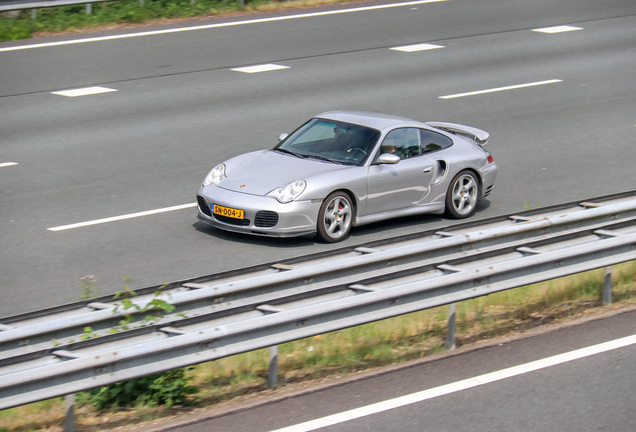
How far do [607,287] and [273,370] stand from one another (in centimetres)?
335

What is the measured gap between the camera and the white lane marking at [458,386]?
6282mm

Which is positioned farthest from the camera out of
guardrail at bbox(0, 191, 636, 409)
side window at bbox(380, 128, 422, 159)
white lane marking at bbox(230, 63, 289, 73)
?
white lane marking at bbox(230, 63, 289, 73)

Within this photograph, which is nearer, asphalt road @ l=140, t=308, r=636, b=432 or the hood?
asphalt road @ l=140, t=308, r=636, b=432

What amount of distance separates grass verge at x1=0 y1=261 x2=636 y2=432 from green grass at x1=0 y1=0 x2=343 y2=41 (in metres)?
14.6

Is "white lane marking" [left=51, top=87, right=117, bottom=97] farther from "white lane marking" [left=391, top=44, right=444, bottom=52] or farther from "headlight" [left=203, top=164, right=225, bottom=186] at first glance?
"headlight" [left=203, top=164, right=225, bottom=186]

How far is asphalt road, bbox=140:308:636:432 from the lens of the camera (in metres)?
6.27

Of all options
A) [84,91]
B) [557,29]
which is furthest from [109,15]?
[557,29]

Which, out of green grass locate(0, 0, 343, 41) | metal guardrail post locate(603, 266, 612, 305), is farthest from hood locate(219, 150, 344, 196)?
green grass locate(0, 0, 343, 41)

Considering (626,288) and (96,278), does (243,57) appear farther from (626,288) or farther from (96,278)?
(626,288)

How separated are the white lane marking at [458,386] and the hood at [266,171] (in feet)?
14.1

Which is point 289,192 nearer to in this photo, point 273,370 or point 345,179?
point 345,179

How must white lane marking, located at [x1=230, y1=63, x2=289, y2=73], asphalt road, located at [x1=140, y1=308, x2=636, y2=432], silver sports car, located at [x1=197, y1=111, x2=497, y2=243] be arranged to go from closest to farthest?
asphalt road, located at [x1=140, y1=308, x2=636, y2=432]
silver sports car, located at [x1=197, y1=111, x2=497, y2=243]
white lane marking, located at [x1=230, y1=63, x2=289, y2=73]

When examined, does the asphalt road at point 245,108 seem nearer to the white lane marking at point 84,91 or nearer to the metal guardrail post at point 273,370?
the white lane marking at point 84,91

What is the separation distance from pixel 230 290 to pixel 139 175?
6425mm
